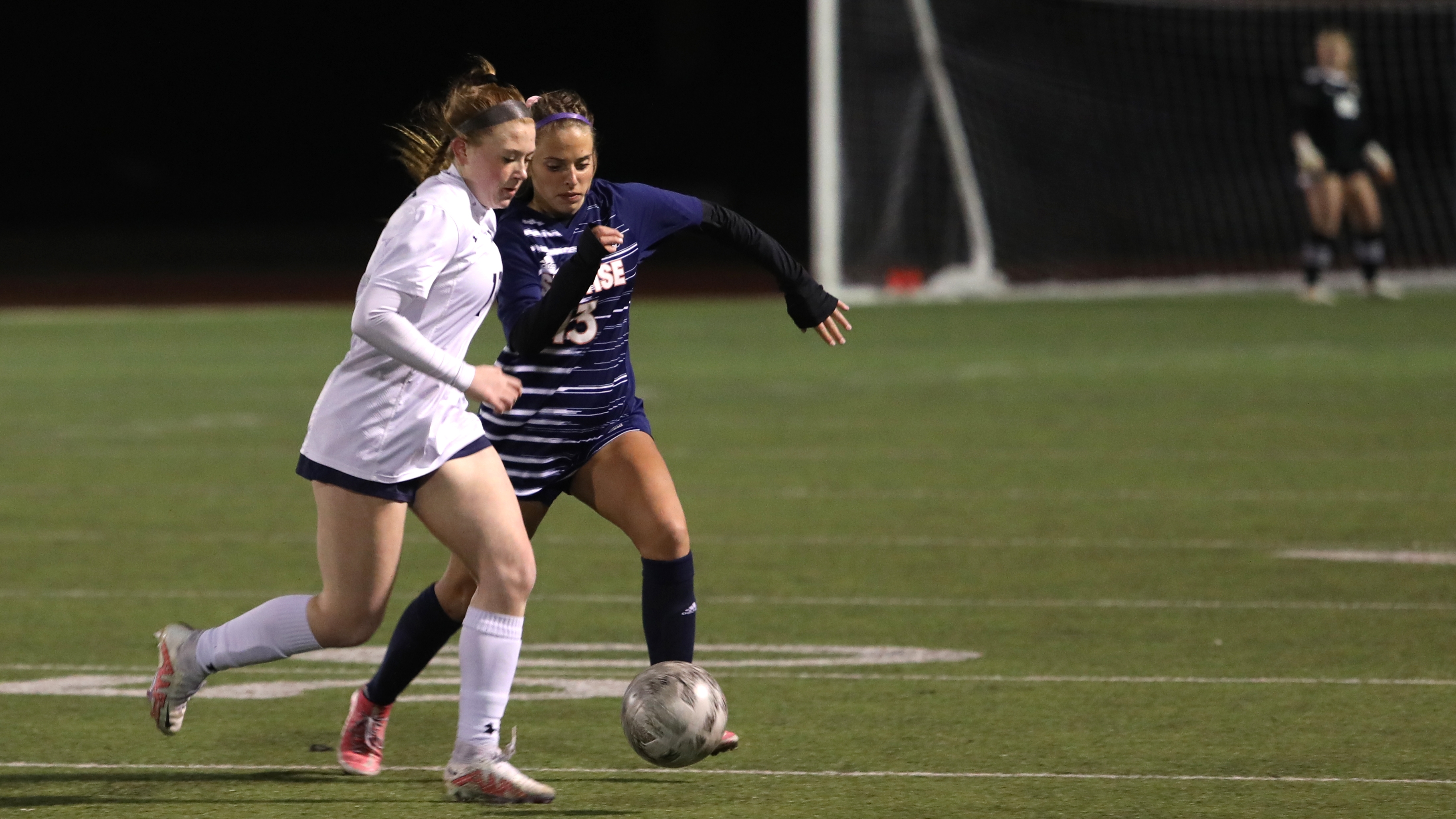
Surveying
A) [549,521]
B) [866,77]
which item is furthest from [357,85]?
[549,521]

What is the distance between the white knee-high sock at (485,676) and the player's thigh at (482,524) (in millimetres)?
43

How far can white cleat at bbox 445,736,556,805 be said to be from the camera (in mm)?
5176

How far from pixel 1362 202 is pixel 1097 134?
5512 millimetres

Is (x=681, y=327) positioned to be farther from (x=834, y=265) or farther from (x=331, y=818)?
(x=331, y=818)

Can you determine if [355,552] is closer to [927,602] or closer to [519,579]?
[519,579]

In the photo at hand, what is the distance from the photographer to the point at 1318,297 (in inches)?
918

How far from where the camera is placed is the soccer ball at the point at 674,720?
535 cm

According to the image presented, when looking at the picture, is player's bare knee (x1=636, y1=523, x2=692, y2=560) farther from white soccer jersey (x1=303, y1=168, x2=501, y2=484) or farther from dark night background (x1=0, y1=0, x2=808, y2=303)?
dark night background (x1=0, y1=0, x2=808, y2=303)

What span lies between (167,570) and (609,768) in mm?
3905

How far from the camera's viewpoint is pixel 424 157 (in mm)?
5426

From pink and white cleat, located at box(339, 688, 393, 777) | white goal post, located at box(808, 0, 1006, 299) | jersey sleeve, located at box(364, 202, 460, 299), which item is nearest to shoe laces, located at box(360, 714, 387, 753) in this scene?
pink and white cleat, located at box(339, 688, 393, 777)

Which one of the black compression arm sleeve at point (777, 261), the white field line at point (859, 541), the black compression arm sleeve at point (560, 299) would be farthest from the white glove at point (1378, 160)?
the black compression arm sleeve at point (560, 299)

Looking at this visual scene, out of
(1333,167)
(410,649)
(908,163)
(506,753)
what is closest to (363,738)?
(410,649)

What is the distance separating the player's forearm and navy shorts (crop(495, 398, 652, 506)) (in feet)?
2.52
